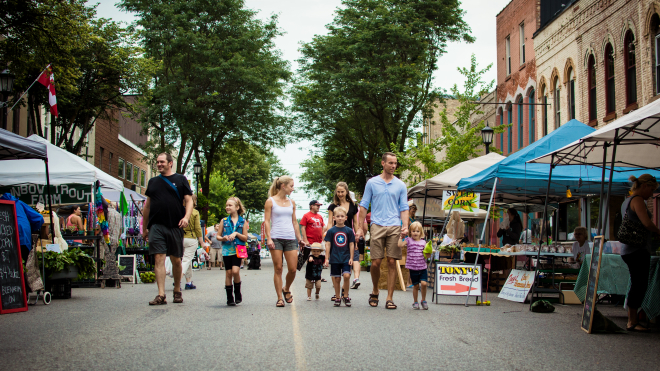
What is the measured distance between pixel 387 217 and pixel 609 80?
52.0 feet

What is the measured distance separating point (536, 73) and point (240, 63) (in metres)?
14.1

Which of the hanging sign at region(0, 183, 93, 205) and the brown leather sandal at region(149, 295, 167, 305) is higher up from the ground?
the hanging sign at region(0, 183, 93, 205)

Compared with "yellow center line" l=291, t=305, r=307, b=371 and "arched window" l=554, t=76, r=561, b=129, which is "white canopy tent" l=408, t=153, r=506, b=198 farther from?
"arched window" l=554, t=76, r=561, b=129

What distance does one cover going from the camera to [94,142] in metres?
40.8

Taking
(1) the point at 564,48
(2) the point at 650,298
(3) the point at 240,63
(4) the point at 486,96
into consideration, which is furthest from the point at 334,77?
(2) the point at 650,298

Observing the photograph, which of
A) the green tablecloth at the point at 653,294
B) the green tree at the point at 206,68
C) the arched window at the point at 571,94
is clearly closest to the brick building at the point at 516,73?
the arched window at the point at 571,94

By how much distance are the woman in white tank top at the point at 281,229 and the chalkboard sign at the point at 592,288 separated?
3.98 m

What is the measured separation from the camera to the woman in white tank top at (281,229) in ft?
31.7

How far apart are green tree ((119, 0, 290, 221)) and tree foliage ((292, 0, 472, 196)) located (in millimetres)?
2502

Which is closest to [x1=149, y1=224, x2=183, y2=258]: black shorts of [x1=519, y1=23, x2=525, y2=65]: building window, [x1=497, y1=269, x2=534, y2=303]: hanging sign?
[x1=497, y1=269, x2=534, y2=303]: hanging sign

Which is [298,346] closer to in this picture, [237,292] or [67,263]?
[237,292]

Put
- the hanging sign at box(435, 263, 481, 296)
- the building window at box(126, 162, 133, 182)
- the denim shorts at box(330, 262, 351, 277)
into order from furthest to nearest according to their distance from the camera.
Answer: the building window at box(126, 162, 133, 182)
the hanging sign at box(435, 263, 481, 296)
the denim shorts at box(330, 262, 351, 277)

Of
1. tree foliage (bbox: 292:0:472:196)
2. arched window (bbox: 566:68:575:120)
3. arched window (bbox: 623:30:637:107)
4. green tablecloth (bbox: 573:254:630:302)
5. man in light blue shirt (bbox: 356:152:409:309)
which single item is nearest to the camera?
green tablecloth (bbox: 573:254:630:302)

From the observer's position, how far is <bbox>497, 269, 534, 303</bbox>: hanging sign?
11.5 meters
